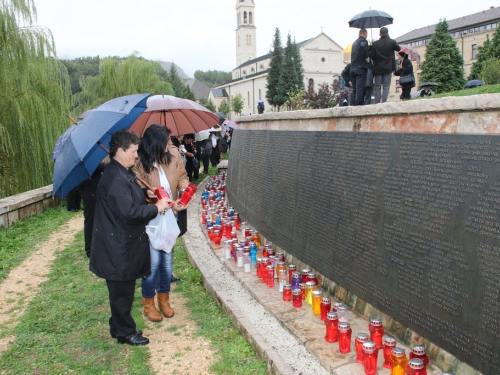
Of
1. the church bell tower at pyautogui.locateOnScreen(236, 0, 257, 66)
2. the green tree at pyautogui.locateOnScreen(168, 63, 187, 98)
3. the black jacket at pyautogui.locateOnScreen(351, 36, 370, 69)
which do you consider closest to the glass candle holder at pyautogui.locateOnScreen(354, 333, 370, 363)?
the black jacket at pyautogui.locateOnScreen(351, 36, 370, 69)

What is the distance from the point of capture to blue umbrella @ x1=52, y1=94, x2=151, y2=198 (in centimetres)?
354

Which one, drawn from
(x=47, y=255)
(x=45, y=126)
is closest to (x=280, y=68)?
(x=45, y=126)

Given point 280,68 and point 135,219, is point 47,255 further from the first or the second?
point 280,68

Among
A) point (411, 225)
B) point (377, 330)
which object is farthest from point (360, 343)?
point (411, 225)

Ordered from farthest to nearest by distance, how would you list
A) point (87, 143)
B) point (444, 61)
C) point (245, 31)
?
point (245, 31)
point (444, 61)
point (87, 143)

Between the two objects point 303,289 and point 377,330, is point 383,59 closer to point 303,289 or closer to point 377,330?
point 303,289

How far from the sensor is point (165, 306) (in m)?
4.32

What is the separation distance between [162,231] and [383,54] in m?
5.82

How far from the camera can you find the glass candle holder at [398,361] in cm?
276

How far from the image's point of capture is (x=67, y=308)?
4590mm

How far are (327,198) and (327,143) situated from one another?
0.58 meters

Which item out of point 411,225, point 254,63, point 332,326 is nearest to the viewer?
point 411,225

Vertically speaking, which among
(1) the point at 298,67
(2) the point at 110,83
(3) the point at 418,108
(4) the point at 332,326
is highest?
(1) the point at 298,67

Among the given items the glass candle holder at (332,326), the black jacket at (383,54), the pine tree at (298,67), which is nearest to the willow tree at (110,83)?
the black jacket at (383,54)
